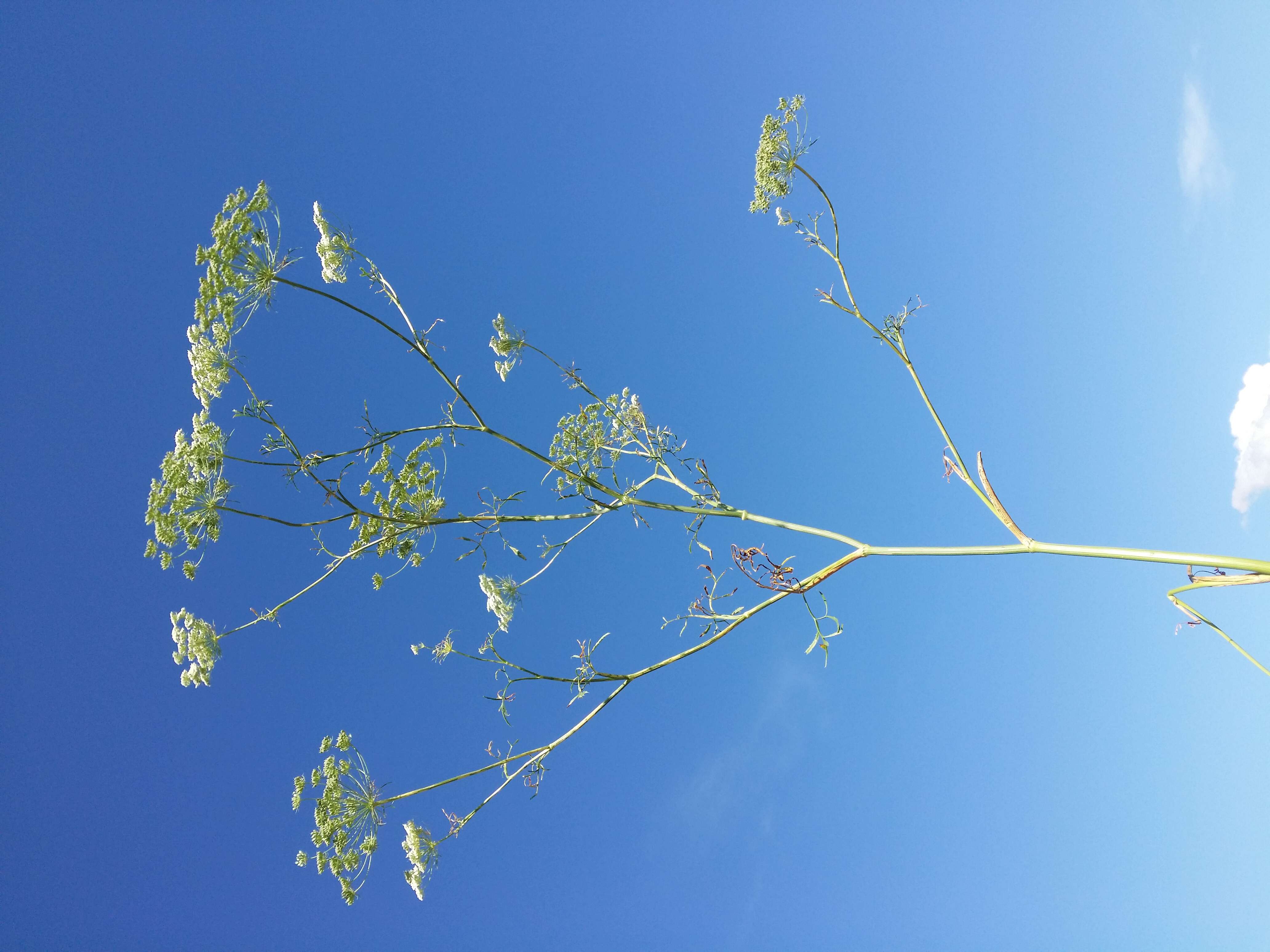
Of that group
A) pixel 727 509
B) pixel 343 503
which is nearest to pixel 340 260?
pixel 343 503

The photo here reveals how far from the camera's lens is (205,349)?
14.9ft

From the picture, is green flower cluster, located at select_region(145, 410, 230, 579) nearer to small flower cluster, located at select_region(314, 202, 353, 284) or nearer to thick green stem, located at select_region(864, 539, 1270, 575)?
small flower cluster, located at select_region(314, 202, 353, 284)

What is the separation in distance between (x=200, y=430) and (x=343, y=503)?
3.74 ft

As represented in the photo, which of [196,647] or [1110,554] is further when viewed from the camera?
[196,647]

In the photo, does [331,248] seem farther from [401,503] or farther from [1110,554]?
[1110,554]

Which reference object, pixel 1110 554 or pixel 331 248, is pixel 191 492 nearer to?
pixel 331 248

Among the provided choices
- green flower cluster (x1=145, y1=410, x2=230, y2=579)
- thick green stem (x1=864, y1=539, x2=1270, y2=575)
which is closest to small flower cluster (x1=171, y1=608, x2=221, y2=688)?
green flower cluster (x1=145, y1=410, x2=230, y2=579)

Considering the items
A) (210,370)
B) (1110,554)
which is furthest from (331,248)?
(1110,554)

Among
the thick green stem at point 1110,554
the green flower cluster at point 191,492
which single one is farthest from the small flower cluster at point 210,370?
the thick green stem at point 1110,554

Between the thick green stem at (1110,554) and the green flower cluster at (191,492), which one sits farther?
the green flower cluster at (191,492)

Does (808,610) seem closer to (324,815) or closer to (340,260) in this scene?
(324,815)

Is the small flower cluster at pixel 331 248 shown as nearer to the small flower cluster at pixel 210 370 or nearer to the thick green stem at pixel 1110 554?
the small flower cluster at pixel 210 370

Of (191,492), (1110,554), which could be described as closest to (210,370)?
(191,492)

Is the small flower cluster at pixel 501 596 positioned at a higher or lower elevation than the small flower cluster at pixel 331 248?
lower
